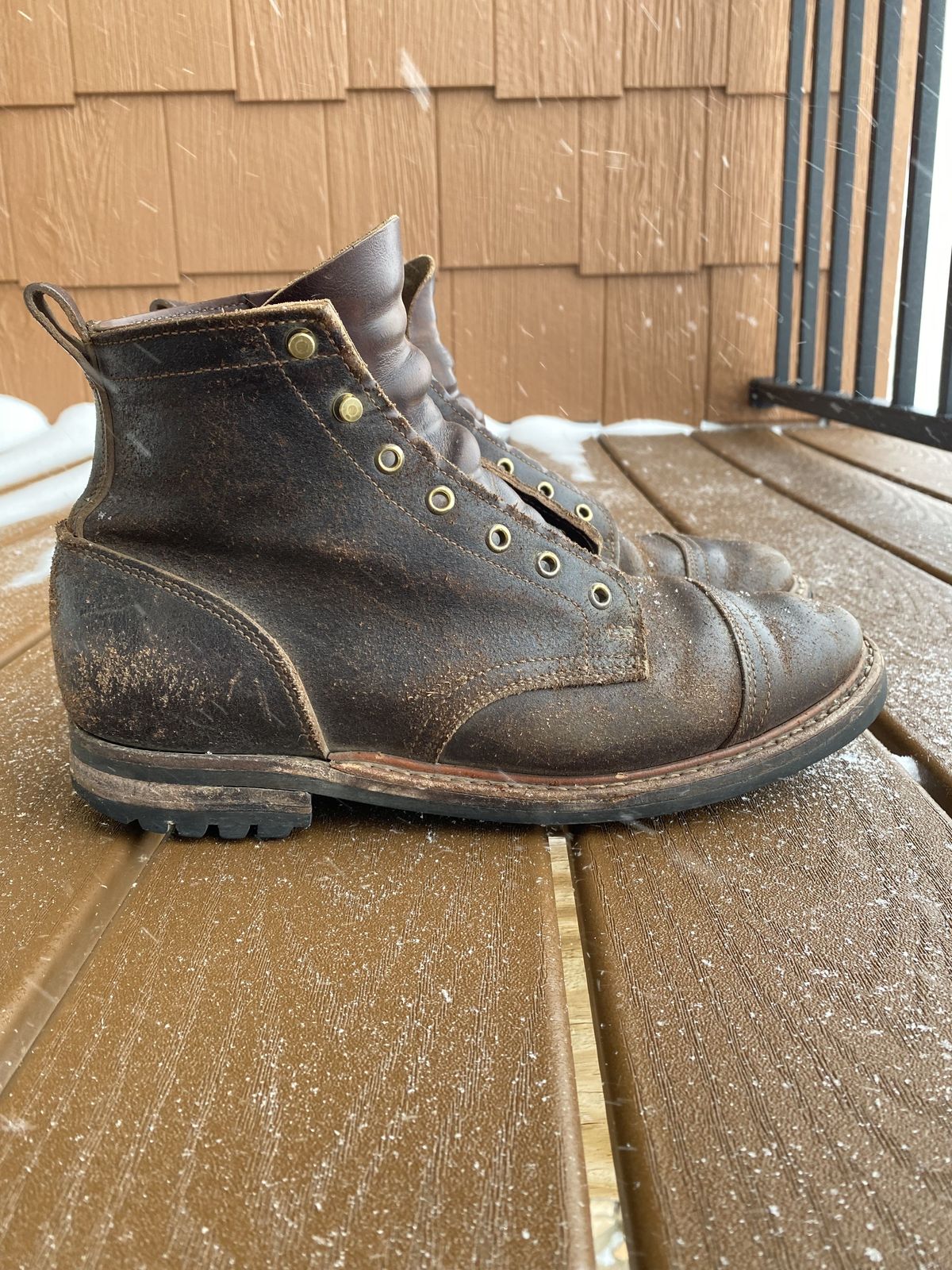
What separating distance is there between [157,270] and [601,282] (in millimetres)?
1015

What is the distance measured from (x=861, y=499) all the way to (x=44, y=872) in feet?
4.90

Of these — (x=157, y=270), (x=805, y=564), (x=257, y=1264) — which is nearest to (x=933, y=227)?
(x=805, y=564)

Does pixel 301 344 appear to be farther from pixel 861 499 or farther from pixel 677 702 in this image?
pixel 861 499

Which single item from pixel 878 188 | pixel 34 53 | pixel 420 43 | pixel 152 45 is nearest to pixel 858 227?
pixel 878 188

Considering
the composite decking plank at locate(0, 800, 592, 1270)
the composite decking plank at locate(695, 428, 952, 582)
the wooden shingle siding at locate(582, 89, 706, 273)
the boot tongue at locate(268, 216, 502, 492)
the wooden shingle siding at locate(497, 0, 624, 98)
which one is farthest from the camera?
the wooden shingle siding at locate(582, 89, 706, 273)

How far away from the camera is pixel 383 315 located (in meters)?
0.70

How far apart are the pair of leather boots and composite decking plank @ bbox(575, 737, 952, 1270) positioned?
7 cm

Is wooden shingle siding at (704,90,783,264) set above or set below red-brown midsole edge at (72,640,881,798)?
above

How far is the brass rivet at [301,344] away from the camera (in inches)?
25.6

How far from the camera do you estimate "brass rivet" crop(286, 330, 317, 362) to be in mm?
650

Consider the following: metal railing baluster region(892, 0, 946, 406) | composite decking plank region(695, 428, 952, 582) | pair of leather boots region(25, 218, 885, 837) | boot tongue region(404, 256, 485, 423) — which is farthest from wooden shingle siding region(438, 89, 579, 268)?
pair of leather boots region(25, 218, 885, 837)

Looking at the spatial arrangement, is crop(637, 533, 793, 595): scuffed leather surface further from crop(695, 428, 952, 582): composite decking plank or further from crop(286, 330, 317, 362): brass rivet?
crop(286, 330, 317, 362): brass rivet

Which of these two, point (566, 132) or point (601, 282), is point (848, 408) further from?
point (566, 132)

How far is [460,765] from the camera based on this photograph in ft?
2.41
